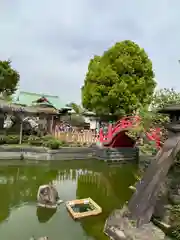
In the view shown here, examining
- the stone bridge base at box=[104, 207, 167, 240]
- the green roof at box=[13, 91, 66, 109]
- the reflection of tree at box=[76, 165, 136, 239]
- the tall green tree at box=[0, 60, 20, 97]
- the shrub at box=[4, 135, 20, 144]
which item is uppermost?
the tall green tree at box=[0, 60, 20, 97]

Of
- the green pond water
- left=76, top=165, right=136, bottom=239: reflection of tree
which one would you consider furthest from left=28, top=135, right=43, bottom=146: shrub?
left=76, top=165, right=136, bottom=239: reflection of tree

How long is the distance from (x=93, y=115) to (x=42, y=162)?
1340 cm

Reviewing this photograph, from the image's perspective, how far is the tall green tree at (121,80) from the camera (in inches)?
1094

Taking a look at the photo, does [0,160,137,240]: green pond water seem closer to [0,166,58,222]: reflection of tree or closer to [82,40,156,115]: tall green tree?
[0,166,58,222]: reflection of tree

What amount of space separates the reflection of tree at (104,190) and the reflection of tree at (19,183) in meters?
2.27

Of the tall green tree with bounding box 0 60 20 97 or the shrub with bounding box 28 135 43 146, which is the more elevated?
the tall green tree with bounding box 0 60 20 97

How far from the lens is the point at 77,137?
24203 millimetres

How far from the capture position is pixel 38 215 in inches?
404

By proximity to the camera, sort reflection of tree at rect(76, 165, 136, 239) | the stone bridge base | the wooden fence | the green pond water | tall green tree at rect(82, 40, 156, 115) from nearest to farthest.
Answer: the stone bridge base
the green pond water
reflection of tree at rect(76, 165, 136, 239)
the wooden fence
tall green tree at rect(82, 40, 156, 115)

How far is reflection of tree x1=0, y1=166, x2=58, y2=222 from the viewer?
37.9ft

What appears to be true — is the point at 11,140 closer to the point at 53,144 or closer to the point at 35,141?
the point at 35,141

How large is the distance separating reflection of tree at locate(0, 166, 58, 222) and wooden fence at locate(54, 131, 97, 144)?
18.6 feet

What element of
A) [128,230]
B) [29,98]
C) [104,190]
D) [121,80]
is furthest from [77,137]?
[128,230]

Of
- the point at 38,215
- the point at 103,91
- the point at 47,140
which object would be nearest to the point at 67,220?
the point at 38,215
